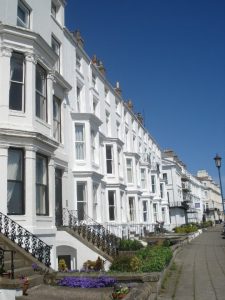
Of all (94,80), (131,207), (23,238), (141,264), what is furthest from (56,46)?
(131,207)

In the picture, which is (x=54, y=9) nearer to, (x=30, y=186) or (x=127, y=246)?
(x=30, y=186)

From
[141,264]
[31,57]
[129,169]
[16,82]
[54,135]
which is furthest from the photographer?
[129,169]

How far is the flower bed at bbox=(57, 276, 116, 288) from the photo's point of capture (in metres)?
10.2

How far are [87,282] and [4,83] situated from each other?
798cm

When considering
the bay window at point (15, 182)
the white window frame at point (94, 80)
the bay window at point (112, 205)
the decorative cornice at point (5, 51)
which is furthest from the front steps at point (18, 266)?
the white window frame at point (94, 80)

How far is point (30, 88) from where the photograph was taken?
14.3 metres

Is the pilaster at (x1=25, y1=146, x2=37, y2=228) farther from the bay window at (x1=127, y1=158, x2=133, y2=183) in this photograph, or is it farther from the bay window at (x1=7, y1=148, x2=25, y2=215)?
the bay window at (x1=127, y1=158, x2=133, y2=183)

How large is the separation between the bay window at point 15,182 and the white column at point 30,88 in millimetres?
1429

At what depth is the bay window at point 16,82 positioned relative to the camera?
46.4 ft

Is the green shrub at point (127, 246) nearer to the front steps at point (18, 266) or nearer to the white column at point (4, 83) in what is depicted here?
the front steps at point (18, 266)

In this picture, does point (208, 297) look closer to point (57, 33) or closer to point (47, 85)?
point (47, 85)

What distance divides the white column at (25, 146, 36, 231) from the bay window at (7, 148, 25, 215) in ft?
0.66

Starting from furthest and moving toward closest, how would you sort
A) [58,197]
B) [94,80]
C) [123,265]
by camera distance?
[94,80], [58,197], [123,265]

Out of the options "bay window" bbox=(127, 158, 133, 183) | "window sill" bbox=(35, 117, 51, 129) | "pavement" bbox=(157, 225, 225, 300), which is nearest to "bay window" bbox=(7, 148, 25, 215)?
"window sill" bbox=(35, 117, 51, 129)
